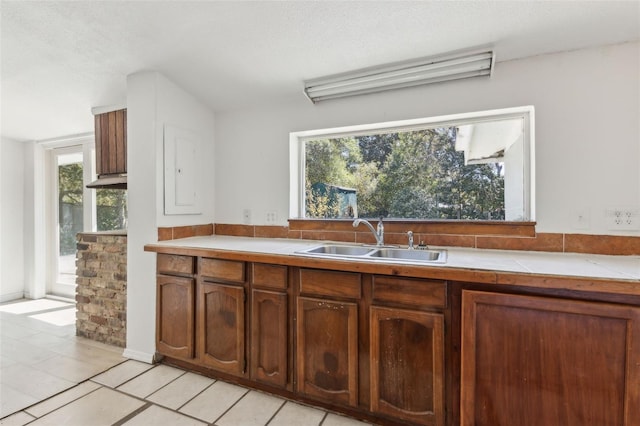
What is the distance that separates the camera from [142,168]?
2.23 meters

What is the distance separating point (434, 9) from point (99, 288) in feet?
10.6

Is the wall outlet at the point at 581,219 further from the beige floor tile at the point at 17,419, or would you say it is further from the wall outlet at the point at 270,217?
the beige floor tile at the point at 17,419

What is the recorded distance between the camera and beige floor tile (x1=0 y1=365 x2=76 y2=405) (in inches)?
71.7

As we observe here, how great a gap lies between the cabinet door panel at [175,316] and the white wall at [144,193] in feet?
0.32

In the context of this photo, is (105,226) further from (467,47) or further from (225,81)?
(467,47)

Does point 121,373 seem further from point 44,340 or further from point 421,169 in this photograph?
point 421,169

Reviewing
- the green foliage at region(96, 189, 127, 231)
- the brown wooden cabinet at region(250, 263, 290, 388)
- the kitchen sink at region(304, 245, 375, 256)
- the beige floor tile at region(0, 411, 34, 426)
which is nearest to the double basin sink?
the kitchen sink at region(304, 245, 375, 256)

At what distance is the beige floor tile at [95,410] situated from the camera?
1.56m

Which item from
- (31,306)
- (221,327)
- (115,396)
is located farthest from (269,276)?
(31,306)

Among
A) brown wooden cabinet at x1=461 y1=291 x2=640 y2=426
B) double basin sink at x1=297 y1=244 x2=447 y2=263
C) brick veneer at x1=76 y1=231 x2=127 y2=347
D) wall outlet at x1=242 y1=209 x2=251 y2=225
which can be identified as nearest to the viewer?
brown wooden cabinet at x1=461 y1=291 x2=640 y2=426

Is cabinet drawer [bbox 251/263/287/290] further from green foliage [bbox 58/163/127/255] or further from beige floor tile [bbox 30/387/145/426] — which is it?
green foliage [bbox 58/163/127/255]

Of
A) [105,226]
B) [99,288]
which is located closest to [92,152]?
[105,226]

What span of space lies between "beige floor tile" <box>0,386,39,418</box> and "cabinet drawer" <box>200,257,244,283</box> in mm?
1193

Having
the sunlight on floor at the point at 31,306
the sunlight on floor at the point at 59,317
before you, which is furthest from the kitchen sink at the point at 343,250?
the sunlight on floor at the point at 31,306
